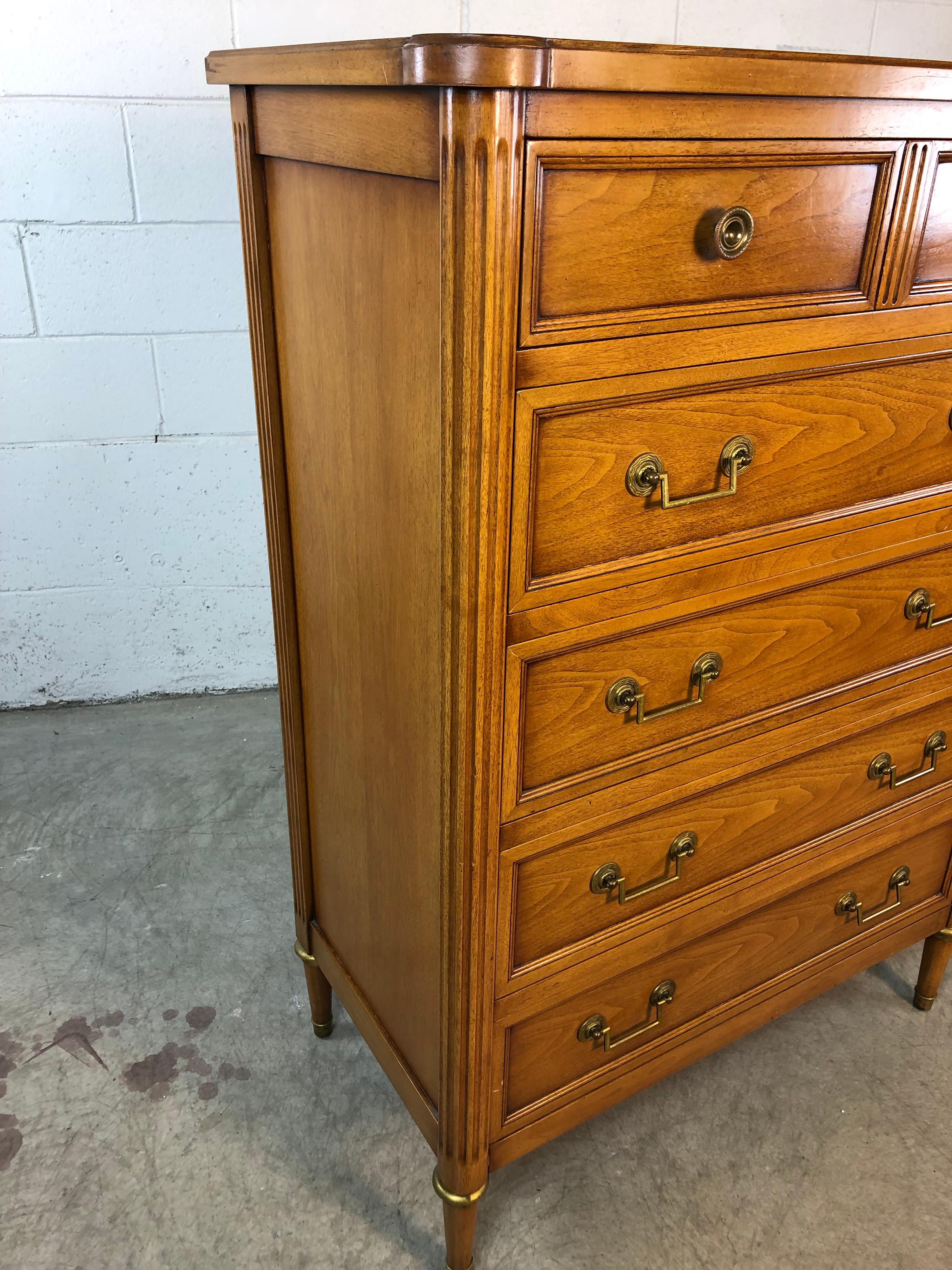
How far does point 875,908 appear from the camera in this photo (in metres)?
1.66

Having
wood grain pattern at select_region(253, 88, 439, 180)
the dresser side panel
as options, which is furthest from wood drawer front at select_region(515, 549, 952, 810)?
wood grain pattern at select_region(253, 88, 439, 180)

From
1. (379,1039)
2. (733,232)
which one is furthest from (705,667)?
(379,1039)

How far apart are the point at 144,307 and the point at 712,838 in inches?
68.8

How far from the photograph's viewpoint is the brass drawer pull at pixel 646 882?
1.25m

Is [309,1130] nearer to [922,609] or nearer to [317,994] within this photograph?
[317,994]

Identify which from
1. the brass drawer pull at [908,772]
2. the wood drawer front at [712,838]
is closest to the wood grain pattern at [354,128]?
the wood drawer front at [712,838]

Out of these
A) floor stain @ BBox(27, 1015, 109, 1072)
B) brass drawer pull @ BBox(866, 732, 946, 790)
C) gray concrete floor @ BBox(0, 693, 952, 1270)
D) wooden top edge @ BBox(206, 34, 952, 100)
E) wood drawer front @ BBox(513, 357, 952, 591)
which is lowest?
gray concrete floor @ BBox(0, 693, 952, 1270)

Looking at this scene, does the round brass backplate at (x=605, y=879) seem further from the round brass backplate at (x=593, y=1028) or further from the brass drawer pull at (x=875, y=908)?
the brass drawer pull at (x=875, y=908)

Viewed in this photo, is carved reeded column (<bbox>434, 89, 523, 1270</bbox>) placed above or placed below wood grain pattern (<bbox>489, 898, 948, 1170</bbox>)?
above

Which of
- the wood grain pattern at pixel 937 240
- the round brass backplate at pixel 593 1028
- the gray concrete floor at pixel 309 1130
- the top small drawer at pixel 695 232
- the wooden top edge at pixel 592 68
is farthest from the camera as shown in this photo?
the gray concrete floor at pixel 309 1130

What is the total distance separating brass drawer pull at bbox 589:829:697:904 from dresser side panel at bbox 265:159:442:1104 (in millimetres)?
202

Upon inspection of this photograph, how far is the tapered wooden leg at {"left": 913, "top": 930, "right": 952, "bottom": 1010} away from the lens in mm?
1788

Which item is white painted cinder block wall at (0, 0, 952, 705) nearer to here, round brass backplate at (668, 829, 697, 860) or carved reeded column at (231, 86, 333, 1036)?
carved reeded column at (231, 86, 333, 1036)

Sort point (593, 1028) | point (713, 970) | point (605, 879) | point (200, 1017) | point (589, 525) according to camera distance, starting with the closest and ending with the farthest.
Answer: point (589, 525) < point (605, 879) < point (593, 1028) < point (713, 970) < point (200, 1017)
